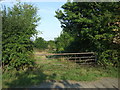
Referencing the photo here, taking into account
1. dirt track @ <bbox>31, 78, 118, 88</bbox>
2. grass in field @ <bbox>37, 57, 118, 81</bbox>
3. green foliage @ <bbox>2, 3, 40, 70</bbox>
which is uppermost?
green foliage @ <bbox>2, 3, 40, 70</bbox>

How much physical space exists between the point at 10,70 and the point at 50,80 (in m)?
2.17

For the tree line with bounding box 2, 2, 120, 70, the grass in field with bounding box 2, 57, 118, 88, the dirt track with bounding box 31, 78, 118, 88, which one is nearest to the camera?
the dirt track with bounding box 31, 78, 118, 88

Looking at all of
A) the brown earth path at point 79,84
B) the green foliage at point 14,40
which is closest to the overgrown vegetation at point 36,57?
the green foliage at point 14,40

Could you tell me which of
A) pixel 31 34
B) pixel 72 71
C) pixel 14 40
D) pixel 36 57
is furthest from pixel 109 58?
pixel 14 40

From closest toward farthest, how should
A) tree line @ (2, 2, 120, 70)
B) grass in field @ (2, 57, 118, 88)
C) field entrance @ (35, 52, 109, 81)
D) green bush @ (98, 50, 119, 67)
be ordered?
grass in field @ (2, 57, 118, 88) → tree line @ (2, 2, 120, 70) → field entrance @ (35, 52, 109, 81) → green bush @ (98, 50, 119, 67)

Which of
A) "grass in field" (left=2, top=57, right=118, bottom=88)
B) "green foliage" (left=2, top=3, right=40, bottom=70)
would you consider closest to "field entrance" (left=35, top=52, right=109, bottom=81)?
"grass in field" (left=2, top=57, right=118, bottom=88)

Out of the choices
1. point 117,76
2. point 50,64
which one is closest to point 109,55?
point 117,76

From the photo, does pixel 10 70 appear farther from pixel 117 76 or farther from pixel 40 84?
pixel 117 76

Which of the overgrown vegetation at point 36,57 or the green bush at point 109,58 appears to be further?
the green bush at point 109,58

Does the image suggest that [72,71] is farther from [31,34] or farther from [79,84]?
[31,34]

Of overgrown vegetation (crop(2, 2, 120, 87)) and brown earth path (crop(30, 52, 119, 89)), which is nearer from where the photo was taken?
brown earth path (crop(30, 52, 119, 89))

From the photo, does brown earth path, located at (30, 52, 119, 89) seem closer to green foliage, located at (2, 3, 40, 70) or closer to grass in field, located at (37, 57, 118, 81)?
grass in field, located at (37, 57, 118, 81)

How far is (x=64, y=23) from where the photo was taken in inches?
505

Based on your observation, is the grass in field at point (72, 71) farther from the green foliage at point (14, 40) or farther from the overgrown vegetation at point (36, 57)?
the green foliage at point (14, 40)
